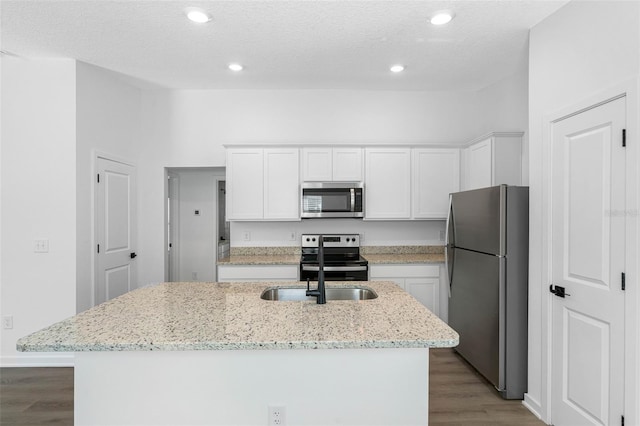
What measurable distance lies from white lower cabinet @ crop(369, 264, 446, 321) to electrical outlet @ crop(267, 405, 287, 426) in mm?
2379

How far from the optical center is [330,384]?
150 cm

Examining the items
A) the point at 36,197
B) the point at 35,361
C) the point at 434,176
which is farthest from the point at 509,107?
the point at 35,361

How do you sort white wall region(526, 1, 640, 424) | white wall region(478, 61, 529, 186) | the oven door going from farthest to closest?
the oven door → white wall region(478, 61, 529, 186) → white wall region(526, 1, 640, 424)

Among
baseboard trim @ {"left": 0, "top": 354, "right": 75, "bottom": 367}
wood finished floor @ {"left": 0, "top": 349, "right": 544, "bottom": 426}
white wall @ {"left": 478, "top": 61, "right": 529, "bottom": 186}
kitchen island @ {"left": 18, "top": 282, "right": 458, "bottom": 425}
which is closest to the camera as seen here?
kitchen island @ {"left": 18, "top": 282, "right": 458, "bottom": 425}

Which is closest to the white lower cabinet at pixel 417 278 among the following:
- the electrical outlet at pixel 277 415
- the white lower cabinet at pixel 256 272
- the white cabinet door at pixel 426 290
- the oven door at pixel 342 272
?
the white cabinet door at pixel 426 290

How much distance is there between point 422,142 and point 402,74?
3.04ft

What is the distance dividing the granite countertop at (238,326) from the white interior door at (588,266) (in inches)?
41.2

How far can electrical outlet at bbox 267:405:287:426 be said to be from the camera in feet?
4.88

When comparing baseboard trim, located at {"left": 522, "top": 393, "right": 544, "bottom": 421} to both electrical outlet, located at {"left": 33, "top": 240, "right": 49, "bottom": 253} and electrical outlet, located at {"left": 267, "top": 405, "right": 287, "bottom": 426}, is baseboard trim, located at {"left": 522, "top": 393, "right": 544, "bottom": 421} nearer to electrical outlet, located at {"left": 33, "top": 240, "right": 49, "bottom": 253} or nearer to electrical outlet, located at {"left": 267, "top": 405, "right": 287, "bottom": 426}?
electrical outlet, located at {"left": 267, "top": 405, "right": 287, "bottom": 426}

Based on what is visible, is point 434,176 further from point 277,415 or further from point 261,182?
point 277,415

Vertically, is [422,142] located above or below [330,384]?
above

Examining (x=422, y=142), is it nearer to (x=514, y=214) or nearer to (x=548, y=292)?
(x=514, y=214)

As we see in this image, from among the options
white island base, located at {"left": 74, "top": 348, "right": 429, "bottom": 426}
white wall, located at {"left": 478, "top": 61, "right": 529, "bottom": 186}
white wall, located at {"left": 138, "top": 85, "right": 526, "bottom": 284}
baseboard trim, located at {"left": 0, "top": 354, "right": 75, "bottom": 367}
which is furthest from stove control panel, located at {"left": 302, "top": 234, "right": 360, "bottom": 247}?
white island base, located at {"left": 74, "top": 348, "right": 429, "bottom": 426}

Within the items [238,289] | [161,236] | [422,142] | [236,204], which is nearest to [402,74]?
[422,142]
